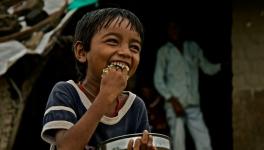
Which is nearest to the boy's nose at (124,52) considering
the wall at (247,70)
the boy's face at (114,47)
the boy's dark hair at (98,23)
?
the boy's face at (114,47)

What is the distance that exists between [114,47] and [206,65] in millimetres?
5700

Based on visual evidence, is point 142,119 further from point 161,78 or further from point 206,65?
point 206,65

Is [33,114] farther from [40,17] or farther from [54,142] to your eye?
[54,142]

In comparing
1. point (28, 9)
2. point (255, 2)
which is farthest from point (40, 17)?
point (255, 2)

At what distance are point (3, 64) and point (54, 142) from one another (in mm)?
3639

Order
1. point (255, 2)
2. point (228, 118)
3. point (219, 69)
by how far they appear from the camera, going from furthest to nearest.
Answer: point (228, 118), point (219, 69), point (255, 2)

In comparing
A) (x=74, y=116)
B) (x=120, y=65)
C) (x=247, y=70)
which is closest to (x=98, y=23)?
(x=120, y=65)

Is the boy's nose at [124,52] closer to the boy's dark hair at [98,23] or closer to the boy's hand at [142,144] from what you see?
the boy's dark hair at [98,23]

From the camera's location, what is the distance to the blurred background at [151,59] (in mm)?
5898

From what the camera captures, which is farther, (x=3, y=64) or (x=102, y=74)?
(x=3, y=64)

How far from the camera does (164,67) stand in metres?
7.23

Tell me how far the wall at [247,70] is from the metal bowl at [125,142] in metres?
5.01

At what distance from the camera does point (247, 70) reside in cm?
694

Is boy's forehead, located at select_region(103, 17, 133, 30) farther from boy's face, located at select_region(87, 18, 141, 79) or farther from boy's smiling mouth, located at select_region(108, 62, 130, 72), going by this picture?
boy's smiling mouth, located at select_region(108, 62, 130, 72)
